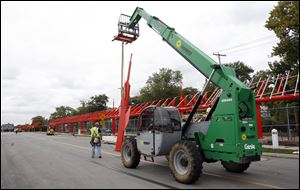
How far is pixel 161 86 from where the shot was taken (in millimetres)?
79875

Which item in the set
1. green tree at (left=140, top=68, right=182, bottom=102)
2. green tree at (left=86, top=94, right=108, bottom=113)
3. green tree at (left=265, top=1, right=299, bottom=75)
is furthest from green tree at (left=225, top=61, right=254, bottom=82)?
green tree at (left=86, top=94, right=108, bottom=113)

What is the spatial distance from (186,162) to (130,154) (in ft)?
11.9

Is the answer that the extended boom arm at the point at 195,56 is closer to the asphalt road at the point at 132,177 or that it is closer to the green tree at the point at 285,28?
the asphalt road at the point at 132,177

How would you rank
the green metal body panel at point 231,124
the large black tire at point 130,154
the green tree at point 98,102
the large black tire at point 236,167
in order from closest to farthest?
1. the green metal body panel at point 231,124
2. the large black tire at point 236,167
3. the large black tire at point 130,154
4. the green tree at point 98,102

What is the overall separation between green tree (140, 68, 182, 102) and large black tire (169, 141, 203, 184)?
68.1m

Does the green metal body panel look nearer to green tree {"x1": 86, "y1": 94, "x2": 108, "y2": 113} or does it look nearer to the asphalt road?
the asphalt road

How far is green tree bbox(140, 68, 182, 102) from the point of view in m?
78.8

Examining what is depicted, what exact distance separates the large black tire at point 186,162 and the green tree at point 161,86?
2683 inches

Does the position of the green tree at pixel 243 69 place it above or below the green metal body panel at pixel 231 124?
above

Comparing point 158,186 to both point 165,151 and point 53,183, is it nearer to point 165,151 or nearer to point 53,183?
point 165,151

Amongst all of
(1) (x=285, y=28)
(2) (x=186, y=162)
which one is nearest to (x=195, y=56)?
(2) (x=186, y=162)

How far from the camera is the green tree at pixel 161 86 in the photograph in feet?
259

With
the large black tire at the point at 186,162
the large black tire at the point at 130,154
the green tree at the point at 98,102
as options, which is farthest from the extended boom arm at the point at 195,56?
the green tree at the point at 98,102

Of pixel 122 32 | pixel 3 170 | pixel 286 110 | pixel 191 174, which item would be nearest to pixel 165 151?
pixel 191 174
